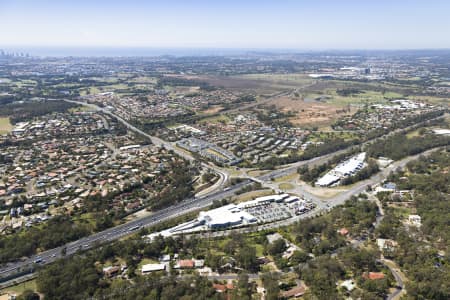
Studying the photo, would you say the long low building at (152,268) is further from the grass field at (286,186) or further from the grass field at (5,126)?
the grass field at (5,126)

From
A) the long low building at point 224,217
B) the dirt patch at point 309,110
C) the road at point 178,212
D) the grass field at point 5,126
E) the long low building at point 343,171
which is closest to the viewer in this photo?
the road at point 178,212

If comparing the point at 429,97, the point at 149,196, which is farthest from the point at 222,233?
the point at 429,97

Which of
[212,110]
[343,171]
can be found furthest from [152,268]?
[212,110]

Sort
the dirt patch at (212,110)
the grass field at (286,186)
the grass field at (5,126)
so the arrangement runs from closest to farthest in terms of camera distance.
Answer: the grass field at (286,186) → the grass field at (5,126) → the dirt patch at (212,110)

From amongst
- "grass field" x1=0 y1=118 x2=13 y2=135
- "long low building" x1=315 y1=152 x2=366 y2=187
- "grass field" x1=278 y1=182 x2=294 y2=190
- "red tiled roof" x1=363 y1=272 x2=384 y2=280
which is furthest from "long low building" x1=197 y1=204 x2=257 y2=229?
"grass field" x1=0 y1=118 x2=13 y2=135

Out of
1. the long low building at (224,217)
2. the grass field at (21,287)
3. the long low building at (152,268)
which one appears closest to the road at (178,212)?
the grass field at (21,287)
